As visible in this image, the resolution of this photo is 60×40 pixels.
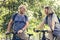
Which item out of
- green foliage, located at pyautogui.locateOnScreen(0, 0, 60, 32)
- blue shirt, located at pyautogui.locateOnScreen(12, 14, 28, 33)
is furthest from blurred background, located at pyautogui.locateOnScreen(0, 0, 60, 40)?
blue shirt, located at pyautogui.locateOnScreen(12, 14, 28, 33)

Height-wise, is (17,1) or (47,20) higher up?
(17,1)

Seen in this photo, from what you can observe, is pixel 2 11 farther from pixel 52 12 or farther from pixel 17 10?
pixel 52 12

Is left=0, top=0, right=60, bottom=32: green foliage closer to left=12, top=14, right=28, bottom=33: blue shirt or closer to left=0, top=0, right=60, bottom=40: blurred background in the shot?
left=0, top=0, right=60, bottom=40: blurred background

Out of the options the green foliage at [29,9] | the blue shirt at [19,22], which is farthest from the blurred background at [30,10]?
the blue shirt at [19,22]

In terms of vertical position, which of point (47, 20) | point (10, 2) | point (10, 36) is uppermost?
point (10, 2)

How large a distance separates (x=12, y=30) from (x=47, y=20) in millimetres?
525

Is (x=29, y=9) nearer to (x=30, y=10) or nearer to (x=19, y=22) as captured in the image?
(x=30, y=10)

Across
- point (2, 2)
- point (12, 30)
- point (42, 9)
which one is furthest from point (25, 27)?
point (2, 2)

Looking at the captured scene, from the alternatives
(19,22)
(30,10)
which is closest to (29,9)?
(30,10)

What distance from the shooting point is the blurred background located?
264 cm

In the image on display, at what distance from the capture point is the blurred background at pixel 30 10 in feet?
8.66

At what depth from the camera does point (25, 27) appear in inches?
101

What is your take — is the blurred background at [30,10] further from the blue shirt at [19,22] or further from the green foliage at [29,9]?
the blue shirt at [19,22]

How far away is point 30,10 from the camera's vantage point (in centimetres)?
269
